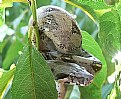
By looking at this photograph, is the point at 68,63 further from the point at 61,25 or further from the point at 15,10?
the point at 15,10

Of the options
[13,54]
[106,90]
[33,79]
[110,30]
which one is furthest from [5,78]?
[13,54]

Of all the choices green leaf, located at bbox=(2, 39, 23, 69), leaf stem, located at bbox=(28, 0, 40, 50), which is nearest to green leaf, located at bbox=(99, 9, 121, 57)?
leaf stem, located at bbox=(28, 0, 40, 50)

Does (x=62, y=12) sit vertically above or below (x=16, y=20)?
above

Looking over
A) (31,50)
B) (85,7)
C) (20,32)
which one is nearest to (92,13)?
(85,7)

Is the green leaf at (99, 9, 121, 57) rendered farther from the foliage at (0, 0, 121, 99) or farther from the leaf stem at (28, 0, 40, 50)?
the leaf stem at (28, 0, 40, 50)

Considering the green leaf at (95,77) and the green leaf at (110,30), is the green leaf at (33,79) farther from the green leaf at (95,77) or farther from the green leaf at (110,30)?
the green leaf at (95,77)

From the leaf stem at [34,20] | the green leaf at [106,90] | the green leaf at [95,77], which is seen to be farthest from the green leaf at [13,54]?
the leaf stem at [34,20]
